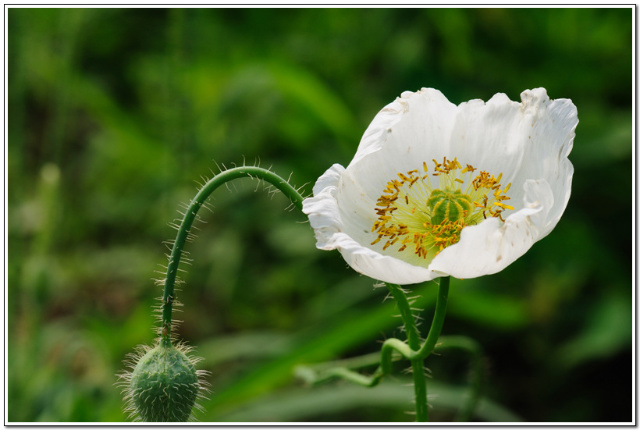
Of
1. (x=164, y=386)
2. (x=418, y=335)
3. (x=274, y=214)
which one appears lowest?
(x=164, y=386)

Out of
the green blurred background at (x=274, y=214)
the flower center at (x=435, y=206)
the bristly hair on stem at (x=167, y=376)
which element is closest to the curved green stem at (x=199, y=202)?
the bristly hair on stem at (x=167, y=376)

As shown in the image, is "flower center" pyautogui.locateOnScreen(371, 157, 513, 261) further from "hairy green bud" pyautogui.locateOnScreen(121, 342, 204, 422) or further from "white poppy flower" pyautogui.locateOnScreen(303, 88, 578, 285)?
"hairy green bud" pyautogui.locateOnScreen(121, 342, 204, 422)

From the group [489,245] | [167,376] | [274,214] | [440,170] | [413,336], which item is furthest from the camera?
[274,214]

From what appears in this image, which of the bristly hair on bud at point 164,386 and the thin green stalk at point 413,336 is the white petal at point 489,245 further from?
the bristly hair on bud at point 164,386

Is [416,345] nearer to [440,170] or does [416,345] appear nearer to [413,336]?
[413,336]

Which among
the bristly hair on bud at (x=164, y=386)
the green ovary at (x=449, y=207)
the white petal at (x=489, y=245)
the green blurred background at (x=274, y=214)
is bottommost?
the bristly hair on bud at (x=164, y=386)

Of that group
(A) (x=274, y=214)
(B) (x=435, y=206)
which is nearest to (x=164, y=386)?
(B) (x=435, y=206)

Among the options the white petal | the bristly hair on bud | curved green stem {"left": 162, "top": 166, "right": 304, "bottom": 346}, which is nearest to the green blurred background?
the bristly hair on bud
